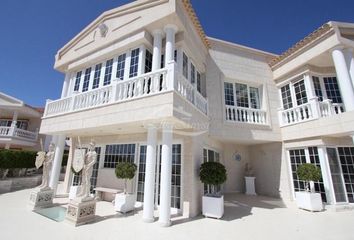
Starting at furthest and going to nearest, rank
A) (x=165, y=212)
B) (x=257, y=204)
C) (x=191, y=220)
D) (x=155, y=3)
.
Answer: (x=257, y=204) → (x=155, y=3) → (x=191, y=220) → (x=165, y=212)

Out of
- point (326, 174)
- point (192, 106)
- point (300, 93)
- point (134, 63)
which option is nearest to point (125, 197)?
point (192, 106)

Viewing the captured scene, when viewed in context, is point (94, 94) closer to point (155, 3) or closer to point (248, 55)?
point (155, 3)

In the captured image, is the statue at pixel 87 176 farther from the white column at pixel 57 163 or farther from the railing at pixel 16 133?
the railing at pixel 16 133

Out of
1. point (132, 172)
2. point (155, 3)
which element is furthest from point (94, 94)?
point (155, 3)

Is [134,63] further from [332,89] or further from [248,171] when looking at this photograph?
[332,89]

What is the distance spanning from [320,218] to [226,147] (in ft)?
17.8

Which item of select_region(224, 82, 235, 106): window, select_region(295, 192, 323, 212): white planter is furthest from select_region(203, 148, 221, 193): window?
select_region(295, 192, 323, 212): white planter

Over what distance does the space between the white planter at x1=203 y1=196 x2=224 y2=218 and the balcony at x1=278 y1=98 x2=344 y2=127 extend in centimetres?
573


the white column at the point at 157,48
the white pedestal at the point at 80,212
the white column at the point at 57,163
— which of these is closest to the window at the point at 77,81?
the white column at the point at 57,163

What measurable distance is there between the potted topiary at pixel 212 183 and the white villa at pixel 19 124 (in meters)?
18.7

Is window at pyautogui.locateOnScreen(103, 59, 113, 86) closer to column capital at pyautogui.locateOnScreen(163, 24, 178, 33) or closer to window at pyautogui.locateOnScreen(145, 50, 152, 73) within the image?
window at pyautogui.locateOnScreen(145, 50, 152, 73)

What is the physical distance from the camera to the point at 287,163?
9203 millimetres

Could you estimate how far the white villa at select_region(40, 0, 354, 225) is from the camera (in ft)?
20.3

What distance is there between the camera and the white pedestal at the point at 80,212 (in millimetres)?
5430
